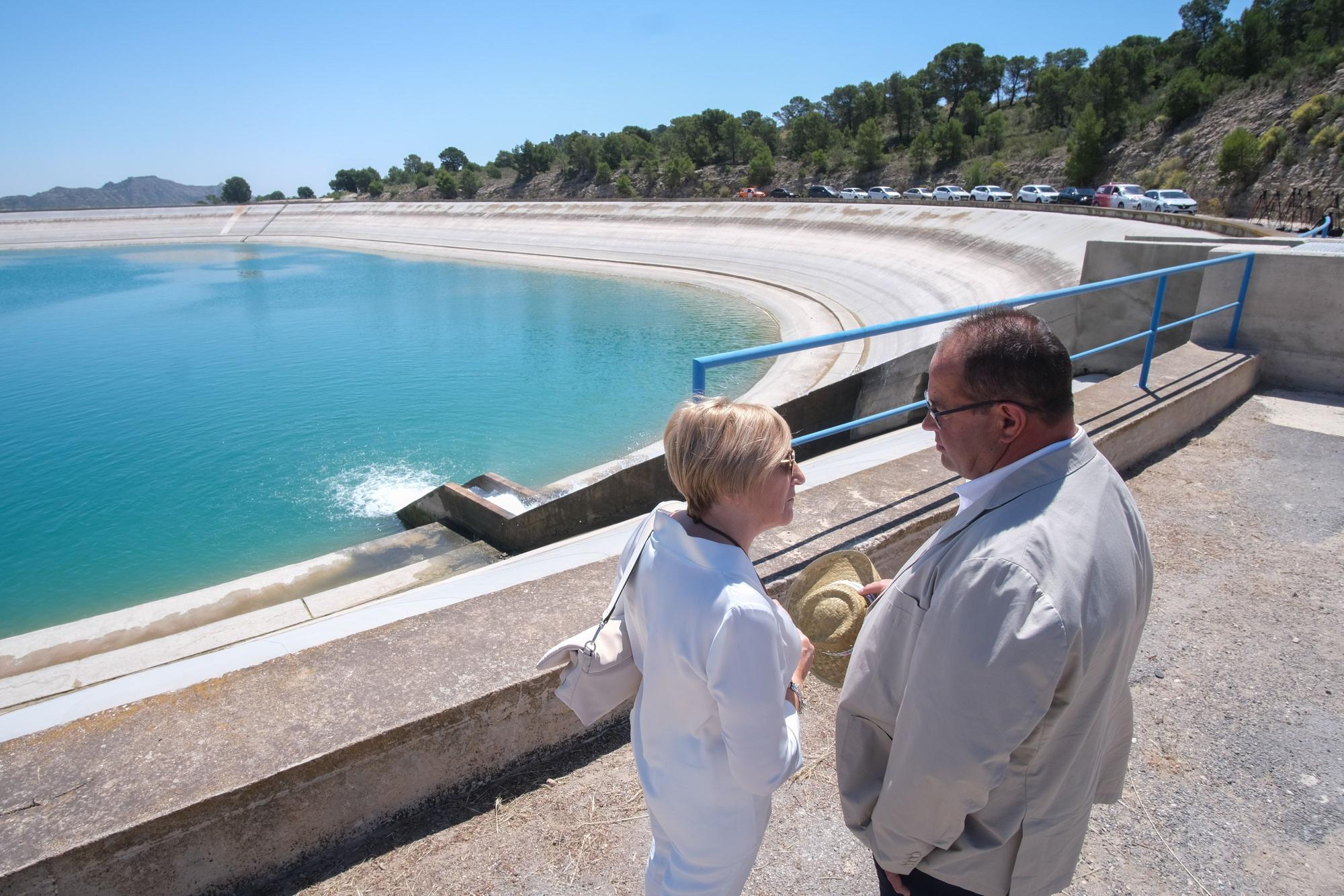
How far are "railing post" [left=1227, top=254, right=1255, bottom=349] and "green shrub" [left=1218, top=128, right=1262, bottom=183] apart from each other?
116 ft

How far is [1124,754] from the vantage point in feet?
5.86

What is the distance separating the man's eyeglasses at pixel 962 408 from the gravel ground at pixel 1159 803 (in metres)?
1.50

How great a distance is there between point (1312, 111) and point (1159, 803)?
4355 cm

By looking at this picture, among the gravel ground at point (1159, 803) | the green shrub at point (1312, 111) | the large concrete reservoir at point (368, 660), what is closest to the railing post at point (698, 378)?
the large concrete reservoir at point (368, 660)

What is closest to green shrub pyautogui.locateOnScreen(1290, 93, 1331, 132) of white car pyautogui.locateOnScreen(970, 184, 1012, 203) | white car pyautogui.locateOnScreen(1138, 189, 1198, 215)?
white car pyautogui.locateOnScreen(1138, 189, 1198, 215)

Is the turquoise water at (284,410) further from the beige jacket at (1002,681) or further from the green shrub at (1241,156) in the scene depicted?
the green shrub at (1241,156)

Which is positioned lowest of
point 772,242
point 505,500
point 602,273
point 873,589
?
point 602,273

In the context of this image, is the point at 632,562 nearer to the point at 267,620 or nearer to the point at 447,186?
the point at 267,620

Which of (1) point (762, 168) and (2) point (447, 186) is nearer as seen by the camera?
(1) point (762, 168)

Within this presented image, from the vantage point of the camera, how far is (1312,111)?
A: 33094 millimetres

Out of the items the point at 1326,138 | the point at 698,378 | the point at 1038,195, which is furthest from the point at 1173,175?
the point at 698,378

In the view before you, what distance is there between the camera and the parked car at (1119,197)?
107 ft

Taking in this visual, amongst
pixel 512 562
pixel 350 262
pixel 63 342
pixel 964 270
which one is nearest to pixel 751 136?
pixel 350 262

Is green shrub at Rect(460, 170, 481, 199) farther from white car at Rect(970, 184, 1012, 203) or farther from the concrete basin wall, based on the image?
white car at Rect(970, 184, 1012, 203)
